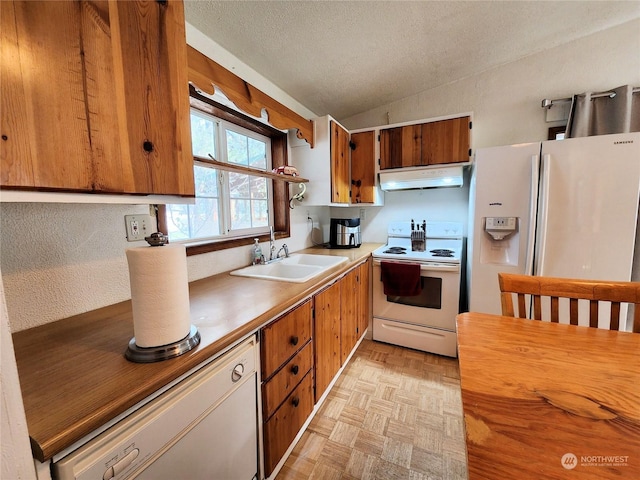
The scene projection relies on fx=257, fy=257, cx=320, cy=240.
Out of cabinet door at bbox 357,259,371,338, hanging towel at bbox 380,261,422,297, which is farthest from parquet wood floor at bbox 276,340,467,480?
hanging towel at bbox 380,261,422,297

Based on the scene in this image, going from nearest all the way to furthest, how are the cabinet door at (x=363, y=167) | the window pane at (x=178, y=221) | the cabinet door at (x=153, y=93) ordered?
1. the cabinet door at (x=153, y=93)
2. the window pane at (x=178, y=221)
3. the cabinet door at (x=363, y=167)

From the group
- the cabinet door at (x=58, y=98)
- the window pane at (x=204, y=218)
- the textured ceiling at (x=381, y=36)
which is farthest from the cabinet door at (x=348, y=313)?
the textured ceiling at (x=381, y=36)

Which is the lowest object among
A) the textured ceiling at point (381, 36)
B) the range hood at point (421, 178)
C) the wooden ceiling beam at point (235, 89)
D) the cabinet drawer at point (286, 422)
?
the cabinet drawer at point (286, 422)

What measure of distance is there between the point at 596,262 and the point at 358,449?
76.4 inches

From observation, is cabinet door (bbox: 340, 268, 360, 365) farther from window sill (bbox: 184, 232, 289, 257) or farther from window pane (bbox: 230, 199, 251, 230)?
window pane (bbox: 230, 199, 251, 230)

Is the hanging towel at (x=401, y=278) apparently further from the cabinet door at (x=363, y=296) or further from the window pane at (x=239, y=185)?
the window pane at (x=239, y=185)

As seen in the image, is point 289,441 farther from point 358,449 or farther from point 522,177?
point 522,177

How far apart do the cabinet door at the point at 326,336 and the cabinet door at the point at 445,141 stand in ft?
4.98

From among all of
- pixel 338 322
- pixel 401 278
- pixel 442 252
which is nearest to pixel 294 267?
pixel 338 322

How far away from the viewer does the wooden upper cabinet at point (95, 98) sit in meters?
0.48

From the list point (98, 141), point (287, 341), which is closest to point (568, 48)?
point (287, 341)

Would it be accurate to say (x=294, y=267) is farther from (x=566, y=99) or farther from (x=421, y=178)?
(x=566, y=99)

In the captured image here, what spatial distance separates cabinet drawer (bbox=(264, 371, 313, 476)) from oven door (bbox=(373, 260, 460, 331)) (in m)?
1.18

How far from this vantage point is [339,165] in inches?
94.0
